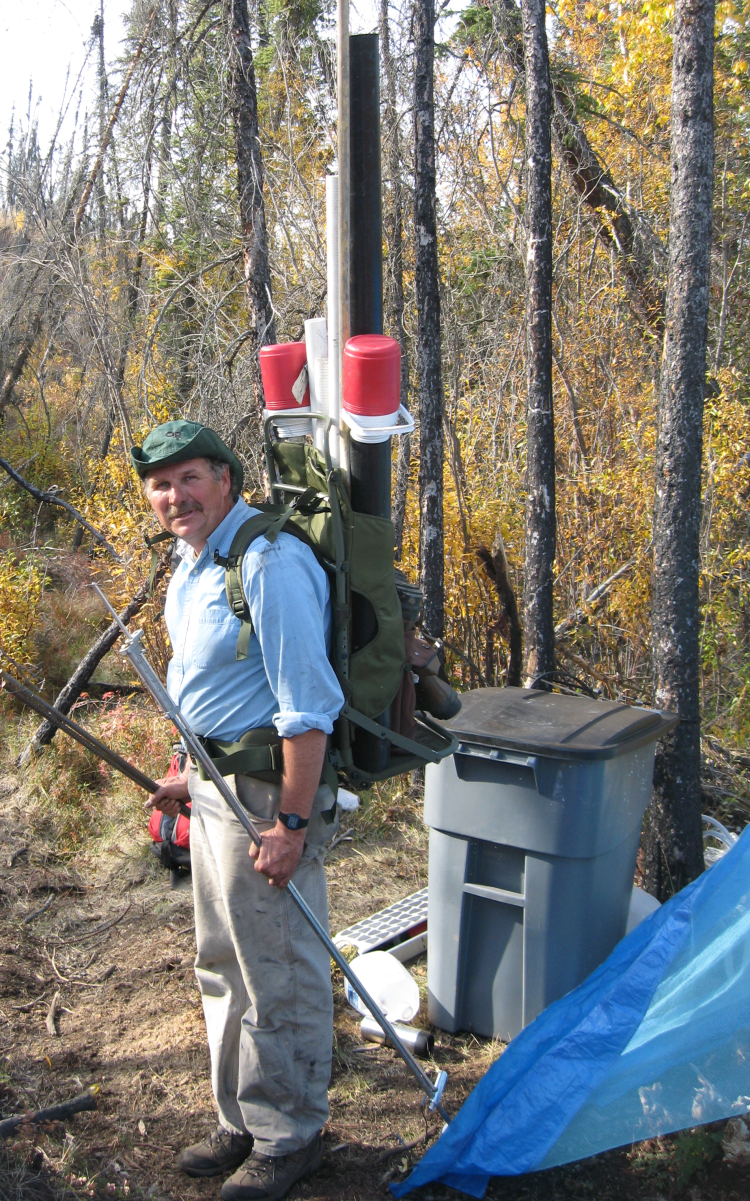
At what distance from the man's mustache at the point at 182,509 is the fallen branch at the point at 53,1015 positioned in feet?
6.78

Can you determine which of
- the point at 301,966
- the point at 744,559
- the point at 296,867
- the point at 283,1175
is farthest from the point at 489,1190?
the point at 744,559

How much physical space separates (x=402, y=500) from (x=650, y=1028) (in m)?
4.39

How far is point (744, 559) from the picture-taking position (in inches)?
217

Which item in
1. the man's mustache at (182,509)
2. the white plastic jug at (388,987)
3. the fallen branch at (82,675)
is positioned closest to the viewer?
the man's mustache at (182,509)

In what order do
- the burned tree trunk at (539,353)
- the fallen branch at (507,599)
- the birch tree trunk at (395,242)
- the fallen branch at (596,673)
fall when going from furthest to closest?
the birch tree trunk at (395,242) < the fallen branch at (507,599) < the fallen branch at (596,673) < the burned tree trunk at (539,353)

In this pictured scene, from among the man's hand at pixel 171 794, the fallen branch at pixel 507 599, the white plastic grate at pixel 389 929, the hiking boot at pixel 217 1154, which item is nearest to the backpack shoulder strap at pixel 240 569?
the man's hand at pixel 171 794

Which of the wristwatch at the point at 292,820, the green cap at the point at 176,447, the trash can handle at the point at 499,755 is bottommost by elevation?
the trash can handle at the point at 499,755

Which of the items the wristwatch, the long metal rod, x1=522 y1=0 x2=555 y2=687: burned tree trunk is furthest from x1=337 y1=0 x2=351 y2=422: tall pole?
x1=522 y1=0 x2=555 y2=687: burned tree trunk

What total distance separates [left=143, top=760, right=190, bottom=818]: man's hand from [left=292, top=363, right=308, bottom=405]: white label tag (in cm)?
113

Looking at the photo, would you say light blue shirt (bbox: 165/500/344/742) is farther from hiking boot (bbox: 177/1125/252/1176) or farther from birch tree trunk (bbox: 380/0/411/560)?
birch tree trunk (bbox: 380/0/411/560)

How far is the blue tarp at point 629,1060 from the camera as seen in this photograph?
1980 millimetres

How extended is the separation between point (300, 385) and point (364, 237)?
443 millimetres

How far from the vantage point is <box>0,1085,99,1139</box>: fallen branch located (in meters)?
2.28

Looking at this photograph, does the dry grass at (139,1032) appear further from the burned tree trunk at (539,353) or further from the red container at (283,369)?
the red container at (283,369)
